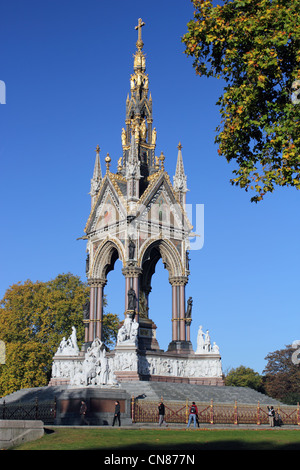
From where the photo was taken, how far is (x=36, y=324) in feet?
178

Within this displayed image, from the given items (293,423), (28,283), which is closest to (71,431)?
(293,423)

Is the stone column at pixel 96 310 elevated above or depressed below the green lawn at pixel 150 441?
above

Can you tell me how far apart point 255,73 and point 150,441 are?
10.5 metres

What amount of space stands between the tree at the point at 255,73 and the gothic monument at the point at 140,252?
70.4ft

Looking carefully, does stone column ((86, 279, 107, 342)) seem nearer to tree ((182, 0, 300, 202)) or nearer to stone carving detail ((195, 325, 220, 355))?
stone carving detail ((195, 325, 220, 355))

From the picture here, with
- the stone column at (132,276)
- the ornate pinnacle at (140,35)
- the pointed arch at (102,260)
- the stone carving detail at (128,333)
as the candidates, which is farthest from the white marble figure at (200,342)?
the ornate pinnacle at (140,35)

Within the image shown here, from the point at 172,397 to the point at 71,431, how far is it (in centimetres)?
1411

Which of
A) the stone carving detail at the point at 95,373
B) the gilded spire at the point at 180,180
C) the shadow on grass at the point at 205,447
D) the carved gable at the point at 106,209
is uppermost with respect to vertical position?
the gilded spire at the point at 180,180

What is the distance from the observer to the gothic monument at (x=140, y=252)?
129 feet

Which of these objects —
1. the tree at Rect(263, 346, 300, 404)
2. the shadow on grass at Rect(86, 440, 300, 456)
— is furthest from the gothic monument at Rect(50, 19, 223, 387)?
the tree at Rect(263, 346, 300, 404)

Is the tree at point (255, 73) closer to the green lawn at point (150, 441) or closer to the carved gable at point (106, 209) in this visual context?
the green lawn at point (150, 441)

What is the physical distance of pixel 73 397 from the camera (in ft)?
87.9

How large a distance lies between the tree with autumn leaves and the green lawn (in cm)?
3012

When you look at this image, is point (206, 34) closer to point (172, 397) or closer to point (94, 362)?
point (94, 362)
